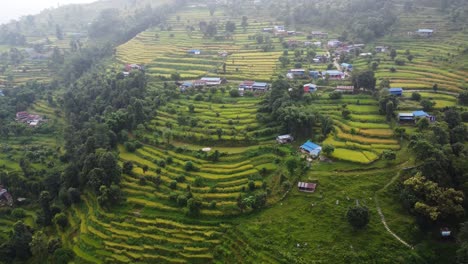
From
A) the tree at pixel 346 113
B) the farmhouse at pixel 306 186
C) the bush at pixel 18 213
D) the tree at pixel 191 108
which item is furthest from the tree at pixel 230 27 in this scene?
the bush at pixel 18 213

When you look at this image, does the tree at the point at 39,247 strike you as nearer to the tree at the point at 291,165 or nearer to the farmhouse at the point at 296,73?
the tree at the point at 291,165

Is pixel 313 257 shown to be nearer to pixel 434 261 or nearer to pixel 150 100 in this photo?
pixel 434 261

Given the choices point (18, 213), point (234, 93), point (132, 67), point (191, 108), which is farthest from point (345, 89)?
point (18, 213)

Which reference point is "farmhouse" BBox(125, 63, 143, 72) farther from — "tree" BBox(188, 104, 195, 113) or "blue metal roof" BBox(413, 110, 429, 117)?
"blue metal roof" BBox(413, 110, 429, 117)

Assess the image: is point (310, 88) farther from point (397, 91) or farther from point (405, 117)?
point (405, 117)

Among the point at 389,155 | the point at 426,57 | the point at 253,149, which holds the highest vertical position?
the point at 426,57

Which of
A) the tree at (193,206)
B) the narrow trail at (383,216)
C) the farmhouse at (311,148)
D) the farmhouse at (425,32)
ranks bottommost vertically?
the tree at (193,206)

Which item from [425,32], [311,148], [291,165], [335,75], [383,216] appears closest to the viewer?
[383,216]

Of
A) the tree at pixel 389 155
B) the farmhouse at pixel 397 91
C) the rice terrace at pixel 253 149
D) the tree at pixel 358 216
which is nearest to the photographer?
the tree at pixel 358 216
